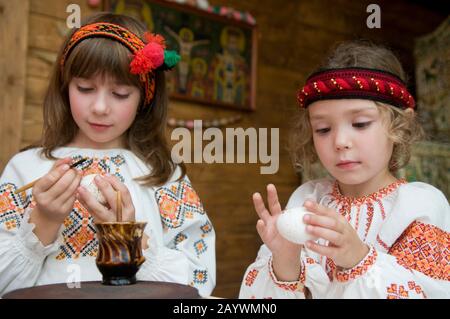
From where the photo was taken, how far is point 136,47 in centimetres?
128

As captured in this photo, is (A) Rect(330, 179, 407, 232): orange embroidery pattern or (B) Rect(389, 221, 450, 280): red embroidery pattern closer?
(B) Rect(389, 221, 450, 280): red embroidery pattern

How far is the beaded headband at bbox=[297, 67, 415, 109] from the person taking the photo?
1.11 meters

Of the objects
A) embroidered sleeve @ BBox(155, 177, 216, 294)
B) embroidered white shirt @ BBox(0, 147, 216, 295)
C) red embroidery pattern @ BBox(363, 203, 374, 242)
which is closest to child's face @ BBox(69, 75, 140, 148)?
embroidered white shirt @ BBox(0, 147, 216, 295)

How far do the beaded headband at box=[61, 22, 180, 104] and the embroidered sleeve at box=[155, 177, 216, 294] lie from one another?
0.93 feet

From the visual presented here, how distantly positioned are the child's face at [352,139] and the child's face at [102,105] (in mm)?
471

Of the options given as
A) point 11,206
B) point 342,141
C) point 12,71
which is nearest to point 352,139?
point 342,141

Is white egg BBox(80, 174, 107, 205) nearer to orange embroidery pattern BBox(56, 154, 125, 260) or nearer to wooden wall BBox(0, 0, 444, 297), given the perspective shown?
orange embroidery pattern BBox(56, 154, 125, 260)

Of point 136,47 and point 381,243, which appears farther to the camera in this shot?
point 136,47

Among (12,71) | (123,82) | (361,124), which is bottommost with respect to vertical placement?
(361,124)

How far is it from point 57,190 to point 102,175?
0.27 m

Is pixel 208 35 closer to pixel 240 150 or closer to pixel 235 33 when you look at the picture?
pixel 235 33

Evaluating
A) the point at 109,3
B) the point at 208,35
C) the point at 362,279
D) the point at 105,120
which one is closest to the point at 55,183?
the point at 105,120

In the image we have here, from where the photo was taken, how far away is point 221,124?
276 centimetres

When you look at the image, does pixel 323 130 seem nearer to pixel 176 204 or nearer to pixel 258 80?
pixel 176 204
